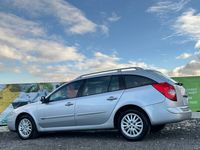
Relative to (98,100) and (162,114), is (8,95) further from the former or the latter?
(162,114)

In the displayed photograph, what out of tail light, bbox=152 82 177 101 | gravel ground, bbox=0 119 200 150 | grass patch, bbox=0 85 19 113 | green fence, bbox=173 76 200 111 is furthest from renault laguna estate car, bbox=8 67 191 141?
green fence, bbox=173 76 200 111

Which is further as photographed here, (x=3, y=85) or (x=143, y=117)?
(x=3, y=85)

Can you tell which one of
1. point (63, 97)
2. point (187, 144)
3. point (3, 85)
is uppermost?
point (3, 85)

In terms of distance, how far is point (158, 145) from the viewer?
874 centimetres

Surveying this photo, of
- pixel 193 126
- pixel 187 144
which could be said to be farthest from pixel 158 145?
pixel 193 126

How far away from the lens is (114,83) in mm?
9984

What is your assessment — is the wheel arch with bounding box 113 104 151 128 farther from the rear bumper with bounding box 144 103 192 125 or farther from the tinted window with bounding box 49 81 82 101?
the tinted window with bounding box 49 81 82 101

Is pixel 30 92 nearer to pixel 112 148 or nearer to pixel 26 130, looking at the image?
pixel 26 130

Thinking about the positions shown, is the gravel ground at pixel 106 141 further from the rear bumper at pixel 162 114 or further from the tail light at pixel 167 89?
the tail light at pixel 167 89

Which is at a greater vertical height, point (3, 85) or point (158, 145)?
point (3, 85)

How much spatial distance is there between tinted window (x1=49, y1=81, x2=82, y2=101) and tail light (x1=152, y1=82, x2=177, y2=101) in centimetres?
232

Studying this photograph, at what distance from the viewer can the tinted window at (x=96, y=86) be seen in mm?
10089

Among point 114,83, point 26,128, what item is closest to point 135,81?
point 114,83

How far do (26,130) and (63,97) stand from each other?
1.47 m
